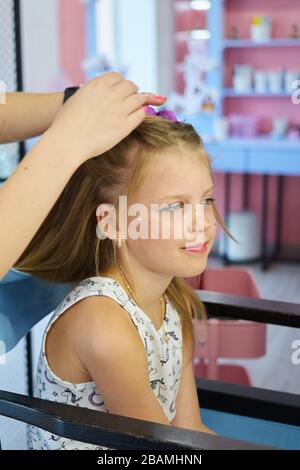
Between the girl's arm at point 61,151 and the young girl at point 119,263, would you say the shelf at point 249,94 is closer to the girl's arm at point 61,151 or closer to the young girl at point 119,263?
the young girl at point 119,263

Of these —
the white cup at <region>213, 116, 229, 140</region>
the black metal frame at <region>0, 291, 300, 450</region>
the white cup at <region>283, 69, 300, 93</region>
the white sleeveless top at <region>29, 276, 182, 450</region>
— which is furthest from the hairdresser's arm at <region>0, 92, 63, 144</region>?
the white cup at <region>283, 69, 300, 93</region>

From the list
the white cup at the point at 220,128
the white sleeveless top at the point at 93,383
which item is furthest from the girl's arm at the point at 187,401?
the white cup at the point at 220,128

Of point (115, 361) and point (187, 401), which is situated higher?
point (115, 361)

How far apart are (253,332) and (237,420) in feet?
0.90

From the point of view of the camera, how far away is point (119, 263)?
1116 mm

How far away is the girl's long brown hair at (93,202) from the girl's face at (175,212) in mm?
18

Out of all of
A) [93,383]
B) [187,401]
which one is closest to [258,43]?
[187,401]

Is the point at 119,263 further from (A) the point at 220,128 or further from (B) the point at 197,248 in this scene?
(A) the point at 220,128

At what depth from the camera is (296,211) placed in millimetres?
4391

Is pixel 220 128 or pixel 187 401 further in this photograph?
pixel 220 128

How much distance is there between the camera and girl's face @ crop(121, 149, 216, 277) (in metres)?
1.04

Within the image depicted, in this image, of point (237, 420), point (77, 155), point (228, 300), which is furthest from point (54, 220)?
point (237, 420)

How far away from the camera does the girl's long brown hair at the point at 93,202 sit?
1.06 meters

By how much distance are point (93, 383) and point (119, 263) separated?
19 centimetres
